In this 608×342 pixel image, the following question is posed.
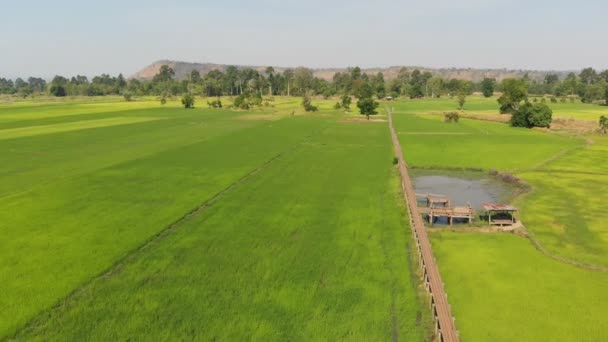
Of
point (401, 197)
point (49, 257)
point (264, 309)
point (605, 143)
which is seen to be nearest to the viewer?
point (264, 309)

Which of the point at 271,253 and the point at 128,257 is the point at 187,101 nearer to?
the point at 128,257

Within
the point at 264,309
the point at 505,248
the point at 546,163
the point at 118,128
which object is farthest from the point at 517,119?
the point at 264,309

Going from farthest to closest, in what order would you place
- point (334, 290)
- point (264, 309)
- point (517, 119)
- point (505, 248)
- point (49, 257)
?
point (517, 119) < point (505, 248) < point (49, 257) < point (334, 290) < point (264, 309)

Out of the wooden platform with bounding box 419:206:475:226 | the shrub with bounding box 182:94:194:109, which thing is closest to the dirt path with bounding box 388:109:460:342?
the wooden platform with bounding box 419:206:475:226

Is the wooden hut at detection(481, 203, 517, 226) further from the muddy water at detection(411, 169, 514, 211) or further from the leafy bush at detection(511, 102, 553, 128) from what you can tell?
the leafy bush at detection(511, 102, 553, 128)

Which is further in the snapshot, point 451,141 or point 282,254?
point 451,141

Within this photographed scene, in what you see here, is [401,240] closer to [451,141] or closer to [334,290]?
[334,290]
